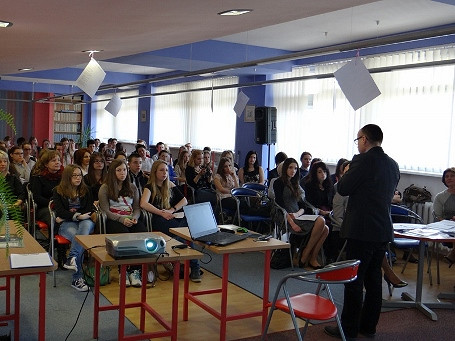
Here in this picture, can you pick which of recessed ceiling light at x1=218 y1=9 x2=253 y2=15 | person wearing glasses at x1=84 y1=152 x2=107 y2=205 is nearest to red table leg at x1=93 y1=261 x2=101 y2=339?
recessed ceiling light at x1=218 y1=9 x2=253 y2=15

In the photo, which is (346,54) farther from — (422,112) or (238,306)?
(238,306)

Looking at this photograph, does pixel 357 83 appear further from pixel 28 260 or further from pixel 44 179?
pixel 44 179

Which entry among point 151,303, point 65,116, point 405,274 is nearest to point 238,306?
point 151,303

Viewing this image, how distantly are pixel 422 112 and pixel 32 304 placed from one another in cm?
592

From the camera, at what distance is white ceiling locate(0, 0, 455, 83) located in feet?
13.1

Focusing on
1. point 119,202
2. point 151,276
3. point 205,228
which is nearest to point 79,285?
point 151,276

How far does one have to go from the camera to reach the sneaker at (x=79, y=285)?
5.10m

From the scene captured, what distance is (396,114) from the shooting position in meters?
Result: 8.34

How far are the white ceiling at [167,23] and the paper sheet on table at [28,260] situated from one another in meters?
1.76

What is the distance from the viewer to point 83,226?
18.0ft

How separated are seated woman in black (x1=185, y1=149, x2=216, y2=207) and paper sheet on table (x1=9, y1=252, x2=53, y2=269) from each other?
478cm

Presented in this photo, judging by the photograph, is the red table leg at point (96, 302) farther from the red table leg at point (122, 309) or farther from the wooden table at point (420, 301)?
the wooden table at point (420, 301)

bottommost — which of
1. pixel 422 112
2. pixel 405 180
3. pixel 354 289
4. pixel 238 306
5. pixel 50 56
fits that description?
pixel 238 306

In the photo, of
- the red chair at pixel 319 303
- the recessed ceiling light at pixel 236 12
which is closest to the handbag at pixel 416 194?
the recessed ceiling light at pixel 236 12
